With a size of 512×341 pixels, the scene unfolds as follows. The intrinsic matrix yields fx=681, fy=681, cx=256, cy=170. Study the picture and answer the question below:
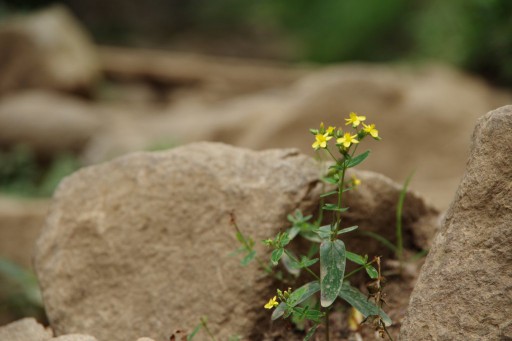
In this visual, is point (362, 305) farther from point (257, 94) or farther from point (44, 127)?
point (257, 94)

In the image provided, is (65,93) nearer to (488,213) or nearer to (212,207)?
(212,207)

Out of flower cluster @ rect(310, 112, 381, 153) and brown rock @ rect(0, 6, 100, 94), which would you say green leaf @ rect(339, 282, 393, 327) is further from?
brown rock @ rect(0, 6, 100, 94)

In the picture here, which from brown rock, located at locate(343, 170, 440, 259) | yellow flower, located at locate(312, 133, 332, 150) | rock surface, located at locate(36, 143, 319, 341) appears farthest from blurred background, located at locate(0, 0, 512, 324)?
yellow flower, located at locate(312, 133, 332, 150)

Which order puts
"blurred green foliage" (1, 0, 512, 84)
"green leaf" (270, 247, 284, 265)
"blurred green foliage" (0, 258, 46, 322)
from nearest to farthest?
"green leaf" (270, 247, 284, 265), "blurred green foliage" (0, 258, 46, 322), "blurred green foliage" (1, 0, 512, 84)

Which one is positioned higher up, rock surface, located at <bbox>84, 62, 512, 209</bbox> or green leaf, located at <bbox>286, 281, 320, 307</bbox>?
green leaf, located at <bbox>286, 281, 320, 307</bbox>

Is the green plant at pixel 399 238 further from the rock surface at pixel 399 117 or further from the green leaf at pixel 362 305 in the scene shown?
the rock surface at pixel 399 117

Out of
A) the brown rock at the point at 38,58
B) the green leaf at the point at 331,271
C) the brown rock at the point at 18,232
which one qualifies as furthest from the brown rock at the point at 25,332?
the brown rock at the point at 38,58

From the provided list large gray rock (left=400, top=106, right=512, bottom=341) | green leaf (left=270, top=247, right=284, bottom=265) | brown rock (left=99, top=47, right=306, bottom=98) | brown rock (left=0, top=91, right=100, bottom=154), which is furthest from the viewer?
brown rock (left=99, top=47, right=306, bottom=98)
